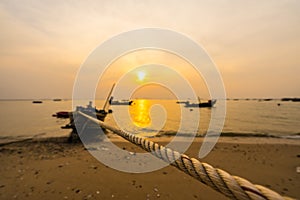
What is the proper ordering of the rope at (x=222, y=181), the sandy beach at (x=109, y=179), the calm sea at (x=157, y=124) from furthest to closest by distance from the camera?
the calm sea at (x=157, y=124) → the sandy beach at (x=109, y=179) → the rope at (x=222, y=181)

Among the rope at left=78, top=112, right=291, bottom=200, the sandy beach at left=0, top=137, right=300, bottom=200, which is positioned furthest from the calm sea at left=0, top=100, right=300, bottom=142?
the rope at left=78, top=112, right=291, bottom=200

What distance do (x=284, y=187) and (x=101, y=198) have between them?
4.99 meters

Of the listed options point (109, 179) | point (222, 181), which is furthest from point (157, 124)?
point (222, 181)

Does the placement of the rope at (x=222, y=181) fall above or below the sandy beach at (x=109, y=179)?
above

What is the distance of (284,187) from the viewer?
16.2 ft

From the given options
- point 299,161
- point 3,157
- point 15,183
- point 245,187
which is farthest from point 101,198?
point 299,161

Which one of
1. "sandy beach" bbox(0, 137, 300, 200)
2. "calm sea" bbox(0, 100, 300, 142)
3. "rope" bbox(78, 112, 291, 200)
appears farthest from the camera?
"calm sea" bbox(0, 100, 300, 142)

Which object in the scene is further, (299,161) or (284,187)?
(299,161)

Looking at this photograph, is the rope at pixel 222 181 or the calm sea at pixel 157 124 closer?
the rope at pixel 222 181

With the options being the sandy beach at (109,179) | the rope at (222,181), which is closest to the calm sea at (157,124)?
the sandy beach at (109,179)

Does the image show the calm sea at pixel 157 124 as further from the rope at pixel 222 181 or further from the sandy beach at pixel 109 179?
the rope at pixel 222 181

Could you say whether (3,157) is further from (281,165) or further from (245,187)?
(281,165)

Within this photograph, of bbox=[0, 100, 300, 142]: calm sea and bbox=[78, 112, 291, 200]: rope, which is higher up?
bbox=[78, 112, 291, 200]: rope

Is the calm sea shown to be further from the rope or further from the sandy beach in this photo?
the rope
